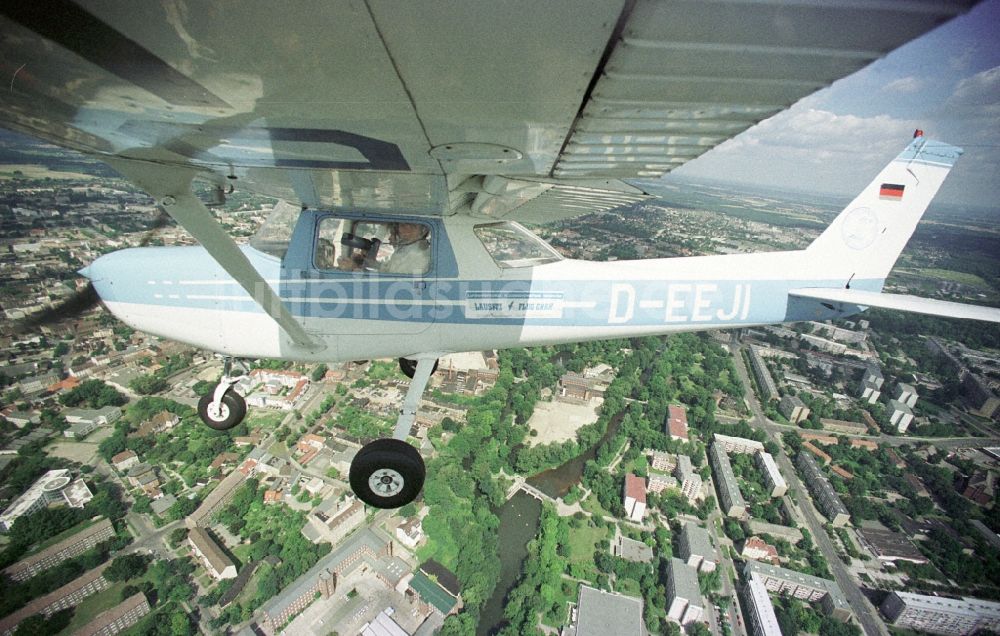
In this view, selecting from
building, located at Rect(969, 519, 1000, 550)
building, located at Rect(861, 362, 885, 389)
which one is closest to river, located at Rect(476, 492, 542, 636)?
building, located at Rect(969, 519, 1000, 550)

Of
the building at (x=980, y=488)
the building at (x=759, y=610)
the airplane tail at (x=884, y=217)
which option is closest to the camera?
the airplane tail at (x=884, y=217)

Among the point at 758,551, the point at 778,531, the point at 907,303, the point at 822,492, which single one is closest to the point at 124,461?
the point at 907,303

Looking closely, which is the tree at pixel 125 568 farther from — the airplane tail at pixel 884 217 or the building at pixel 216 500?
the airplane tail at pixel 884 217

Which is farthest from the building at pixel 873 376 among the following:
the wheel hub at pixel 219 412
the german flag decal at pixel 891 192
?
the wheel hub at pixel 219 412

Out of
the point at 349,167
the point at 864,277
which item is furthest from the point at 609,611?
the point at 349,167

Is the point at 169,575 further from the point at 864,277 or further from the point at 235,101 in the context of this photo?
the point at 864,277

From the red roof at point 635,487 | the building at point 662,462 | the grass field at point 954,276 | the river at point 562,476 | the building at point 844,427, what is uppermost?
the grass field at point 954,276

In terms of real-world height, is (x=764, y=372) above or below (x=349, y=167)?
below
